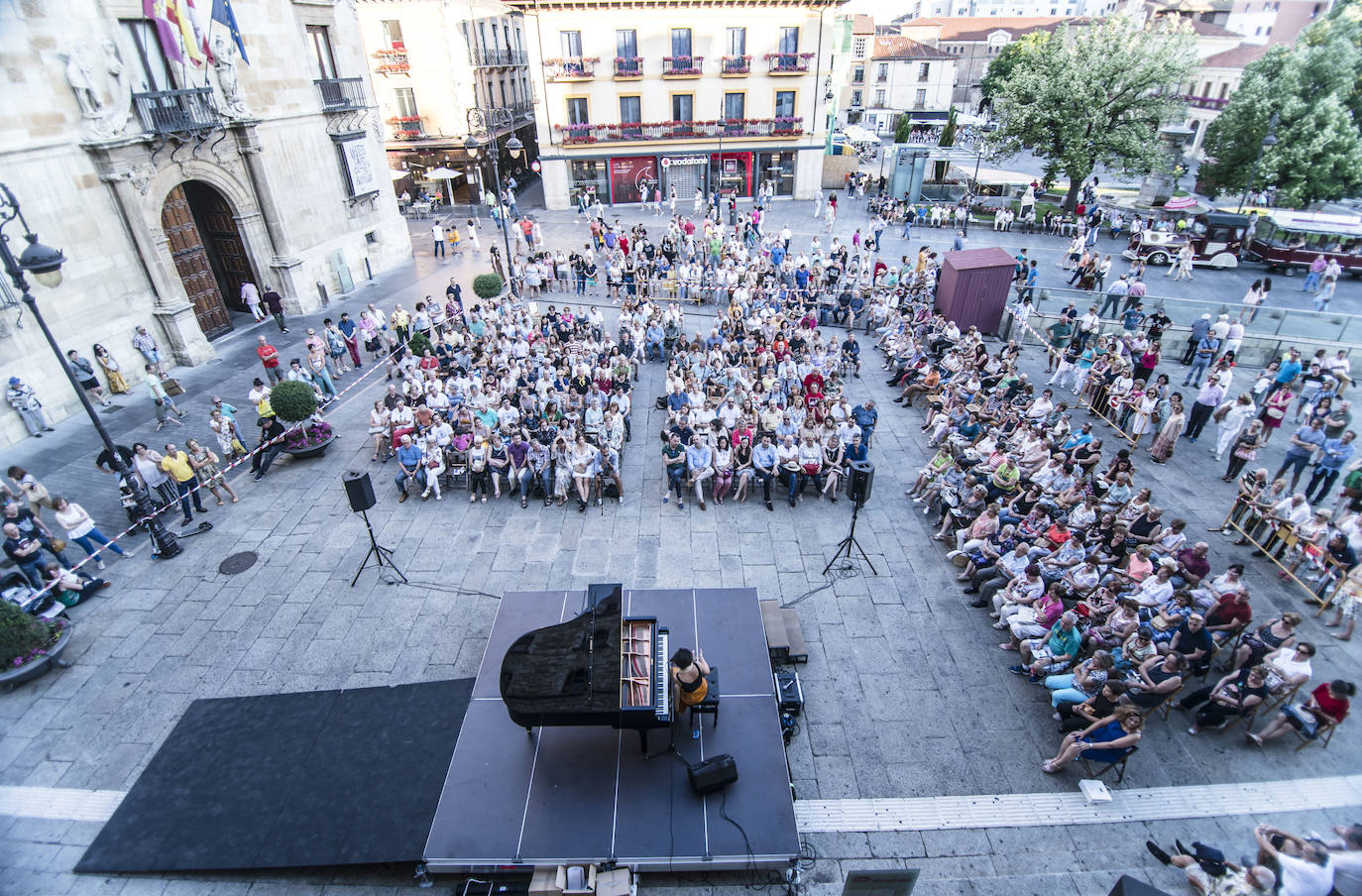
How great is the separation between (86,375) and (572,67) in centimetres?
2558

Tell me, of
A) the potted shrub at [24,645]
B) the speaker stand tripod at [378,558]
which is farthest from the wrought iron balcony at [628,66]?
the potted shrub at [24,645]

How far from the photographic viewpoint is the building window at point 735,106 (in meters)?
34.3

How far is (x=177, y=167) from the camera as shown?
1745 cm

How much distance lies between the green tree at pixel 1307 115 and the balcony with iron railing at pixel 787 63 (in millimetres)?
19379

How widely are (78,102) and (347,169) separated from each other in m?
8.83

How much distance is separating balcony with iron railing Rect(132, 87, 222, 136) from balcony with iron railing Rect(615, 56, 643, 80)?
65.8 ft

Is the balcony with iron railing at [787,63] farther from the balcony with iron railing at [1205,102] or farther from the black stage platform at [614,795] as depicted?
the balcony with iron railing at [1205,102]

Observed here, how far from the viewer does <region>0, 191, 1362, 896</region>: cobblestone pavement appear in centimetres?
684

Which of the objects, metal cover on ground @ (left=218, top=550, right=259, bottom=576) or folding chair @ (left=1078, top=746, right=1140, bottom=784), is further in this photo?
metal cover on ground @ (left=218, top=550, right=259, bottom=576)

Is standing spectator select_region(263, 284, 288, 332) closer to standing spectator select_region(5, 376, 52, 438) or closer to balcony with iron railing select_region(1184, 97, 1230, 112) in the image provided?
standing spectator select_region(5, 376, 52, 438)

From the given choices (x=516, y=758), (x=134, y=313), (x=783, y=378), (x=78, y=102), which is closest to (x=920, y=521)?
(x=783, y=378)

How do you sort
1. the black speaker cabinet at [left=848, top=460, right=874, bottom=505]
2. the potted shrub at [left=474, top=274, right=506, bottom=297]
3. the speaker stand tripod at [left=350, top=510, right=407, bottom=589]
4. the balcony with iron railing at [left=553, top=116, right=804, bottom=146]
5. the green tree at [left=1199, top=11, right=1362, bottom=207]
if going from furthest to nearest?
the balcony with iron railing at [left=553, top=116, right=804, bottom=146], the green tree at [left=1199, top=11, right=1362, bottom=207], the potted shrub at [left=474, top=274, right=506, bottom=297], the speaker stand tripod at [left=350, top=510, right=407, bottom=589], the black speaker cabinet at [left=848, top=460, right=874, bottom=505]

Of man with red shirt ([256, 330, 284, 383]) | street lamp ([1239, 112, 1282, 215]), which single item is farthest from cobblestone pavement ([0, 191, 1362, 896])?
street lamp ([1239, 112, 1282, 215])

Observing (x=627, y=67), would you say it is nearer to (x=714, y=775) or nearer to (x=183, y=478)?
(x=183, y=478)
